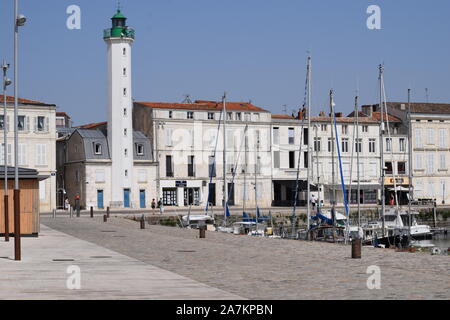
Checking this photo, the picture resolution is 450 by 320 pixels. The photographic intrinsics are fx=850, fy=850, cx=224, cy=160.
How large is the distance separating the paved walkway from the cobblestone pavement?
0.62 metres

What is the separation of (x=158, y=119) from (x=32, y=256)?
178 feet

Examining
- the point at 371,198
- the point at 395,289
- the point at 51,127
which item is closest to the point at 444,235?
the point at 371,198

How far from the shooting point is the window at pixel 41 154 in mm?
72500

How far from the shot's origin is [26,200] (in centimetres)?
3259

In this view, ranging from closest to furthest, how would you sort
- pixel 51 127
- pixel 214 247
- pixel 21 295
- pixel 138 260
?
pixel 21 295 → pixel 138 260 → pixel 214 247 → pixel 51 127

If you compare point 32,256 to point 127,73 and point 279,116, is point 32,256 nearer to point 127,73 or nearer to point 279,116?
point 127,73

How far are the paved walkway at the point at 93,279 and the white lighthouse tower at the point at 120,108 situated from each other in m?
48.2

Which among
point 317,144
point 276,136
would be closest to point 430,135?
point 317,144

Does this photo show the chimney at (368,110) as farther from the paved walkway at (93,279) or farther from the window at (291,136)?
the paved walkway at (93,279)

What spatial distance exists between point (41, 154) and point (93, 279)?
186 feet

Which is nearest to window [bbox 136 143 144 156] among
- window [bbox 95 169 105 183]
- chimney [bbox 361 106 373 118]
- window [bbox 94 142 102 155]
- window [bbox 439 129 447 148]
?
window [bbox 94 142 102 155]

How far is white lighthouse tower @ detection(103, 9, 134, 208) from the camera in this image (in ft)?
244
